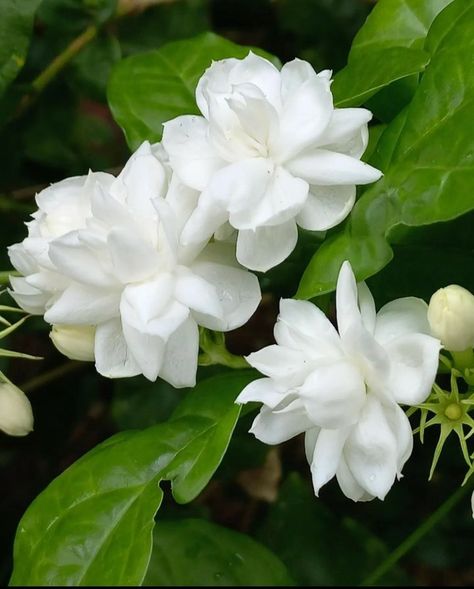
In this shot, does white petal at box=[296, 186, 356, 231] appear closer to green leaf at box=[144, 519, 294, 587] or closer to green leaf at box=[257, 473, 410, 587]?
green leaf at box=[144, 519, 294, 587]

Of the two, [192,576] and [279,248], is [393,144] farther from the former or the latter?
[192,576]

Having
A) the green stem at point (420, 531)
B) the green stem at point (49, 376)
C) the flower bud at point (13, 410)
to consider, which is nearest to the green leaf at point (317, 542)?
the green stem at point (420, 531)

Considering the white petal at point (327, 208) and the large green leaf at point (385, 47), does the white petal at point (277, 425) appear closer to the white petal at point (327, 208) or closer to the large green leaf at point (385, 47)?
the white petal at point (327, 208)

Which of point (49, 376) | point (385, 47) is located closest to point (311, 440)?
point (385, 47)

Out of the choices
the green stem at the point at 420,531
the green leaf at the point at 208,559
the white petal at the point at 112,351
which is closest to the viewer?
the white petal at the point at 112,351

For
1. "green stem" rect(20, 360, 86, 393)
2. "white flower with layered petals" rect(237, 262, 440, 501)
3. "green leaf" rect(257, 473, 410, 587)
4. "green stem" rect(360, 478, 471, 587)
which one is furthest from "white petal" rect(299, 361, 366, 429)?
"green stem" rect(20, 360, 86, 393)
